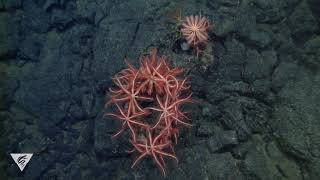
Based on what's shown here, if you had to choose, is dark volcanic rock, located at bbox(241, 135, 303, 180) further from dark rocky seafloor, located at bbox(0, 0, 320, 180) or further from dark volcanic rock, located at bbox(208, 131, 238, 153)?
dark volcanic rock, located at bbox(208, 131, 238, 153)

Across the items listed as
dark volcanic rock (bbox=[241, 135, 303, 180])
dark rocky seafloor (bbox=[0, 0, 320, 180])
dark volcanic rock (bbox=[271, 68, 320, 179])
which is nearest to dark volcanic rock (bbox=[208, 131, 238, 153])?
dark rocky seafloor (bbox=[0, 0, 320, 180])

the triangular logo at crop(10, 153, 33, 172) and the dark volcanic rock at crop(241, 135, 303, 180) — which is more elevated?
the dark volcanic rock at crop(241, 135, 303, 180)

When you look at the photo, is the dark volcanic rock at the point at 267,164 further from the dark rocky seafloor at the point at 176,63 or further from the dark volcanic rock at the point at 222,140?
the dark volcanic rock at the point at 222,140

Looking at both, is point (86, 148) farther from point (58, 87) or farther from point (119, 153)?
point (58, 87)

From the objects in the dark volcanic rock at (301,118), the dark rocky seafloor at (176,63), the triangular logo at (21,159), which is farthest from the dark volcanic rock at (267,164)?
the triangular logo at (21,159)

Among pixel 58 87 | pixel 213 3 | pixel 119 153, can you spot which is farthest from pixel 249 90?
pixel 58 87

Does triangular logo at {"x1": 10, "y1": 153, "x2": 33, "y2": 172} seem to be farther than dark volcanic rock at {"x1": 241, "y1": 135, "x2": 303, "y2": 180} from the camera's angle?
Yes

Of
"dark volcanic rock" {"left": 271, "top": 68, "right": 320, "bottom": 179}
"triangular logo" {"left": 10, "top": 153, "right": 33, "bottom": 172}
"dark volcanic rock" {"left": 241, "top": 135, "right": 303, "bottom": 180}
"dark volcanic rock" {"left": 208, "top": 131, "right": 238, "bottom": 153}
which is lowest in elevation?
"triangular logo" {"left": 10, "top": 153, "right": 33, "bottom": 172}
